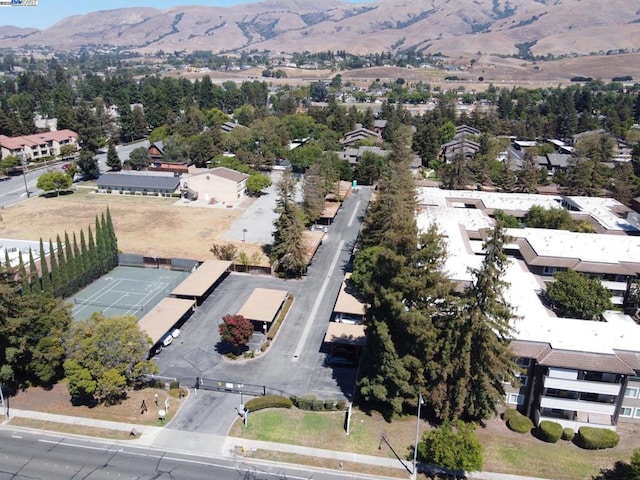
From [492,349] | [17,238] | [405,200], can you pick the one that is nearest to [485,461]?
[492,349]

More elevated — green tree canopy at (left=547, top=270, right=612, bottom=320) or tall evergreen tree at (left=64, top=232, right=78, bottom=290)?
green tree canopy at (left=547, top=270, right=612, bottom=320)

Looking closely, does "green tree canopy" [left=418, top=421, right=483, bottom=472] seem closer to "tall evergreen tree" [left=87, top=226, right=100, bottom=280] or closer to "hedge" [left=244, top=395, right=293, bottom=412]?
"hedge" [left=244, top=395, right=293, bottom=412]

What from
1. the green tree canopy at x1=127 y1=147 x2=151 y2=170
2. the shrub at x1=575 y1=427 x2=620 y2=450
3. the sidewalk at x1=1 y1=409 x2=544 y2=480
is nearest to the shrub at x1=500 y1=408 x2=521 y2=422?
the shrub at x1=575 y1=427 x2=620 y2=450

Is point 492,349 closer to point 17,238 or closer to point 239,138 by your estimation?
point 17,238

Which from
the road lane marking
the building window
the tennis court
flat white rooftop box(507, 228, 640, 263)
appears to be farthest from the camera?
the tennis court

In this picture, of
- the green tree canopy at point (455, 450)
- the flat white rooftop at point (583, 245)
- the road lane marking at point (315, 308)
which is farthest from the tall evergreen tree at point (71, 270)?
the flat white rooftop at point (583, 245)

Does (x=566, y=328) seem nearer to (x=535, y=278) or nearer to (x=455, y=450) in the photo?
(x=535, y=278)
